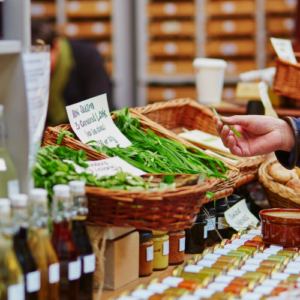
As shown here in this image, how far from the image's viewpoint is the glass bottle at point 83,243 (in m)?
1.07

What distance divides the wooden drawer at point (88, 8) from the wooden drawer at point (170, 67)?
3.10ft

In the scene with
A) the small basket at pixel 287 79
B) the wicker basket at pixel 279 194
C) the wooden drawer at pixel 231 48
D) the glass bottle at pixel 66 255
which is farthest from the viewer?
the wooden drawer at pixel 231 48

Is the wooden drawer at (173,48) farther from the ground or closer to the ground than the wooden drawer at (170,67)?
farther from the ground

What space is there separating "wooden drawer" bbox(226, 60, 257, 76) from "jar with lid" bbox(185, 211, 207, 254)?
210 inches

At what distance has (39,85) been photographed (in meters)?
1.09

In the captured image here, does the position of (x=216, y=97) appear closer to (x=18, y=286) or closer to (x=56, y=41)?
(x=56, y=41)

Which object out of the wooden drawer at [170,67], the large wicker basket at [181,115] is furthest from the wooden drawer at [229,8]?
the large wicker basket at [181,115]

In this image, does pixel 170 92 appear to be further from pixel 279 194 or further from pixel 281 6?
pixel 279 194

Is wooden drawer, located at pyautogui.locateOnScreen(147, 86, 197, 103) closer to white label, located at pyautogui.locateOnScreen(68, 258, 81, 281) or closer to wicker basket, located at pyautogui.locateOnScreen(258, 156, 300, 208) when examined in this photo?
wicker basket, located at pyautogui.locateOnScreen(258, 156, 300, 208)

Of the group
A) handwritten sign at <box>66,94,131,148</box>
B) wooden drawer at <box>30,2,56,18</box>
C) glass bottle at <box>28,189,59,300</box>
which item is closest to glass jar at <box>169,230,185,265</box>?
handwritten sign at <box>66,94,131,148</box>

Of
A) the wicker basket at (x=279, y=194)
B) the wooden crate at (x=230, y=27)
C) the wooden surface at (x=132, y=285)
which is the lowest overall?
the wooden surface at (x=132, y=285)

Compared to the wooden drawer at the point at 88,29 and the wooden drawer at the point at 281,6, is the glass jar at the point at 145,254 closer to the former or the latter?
the wooden drawer at the point at 281,6

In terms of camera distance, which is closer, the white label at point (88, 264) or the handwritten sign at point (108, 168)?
→ the white label at point (88, 264)

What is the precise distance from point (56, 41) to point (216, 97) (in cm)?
125
